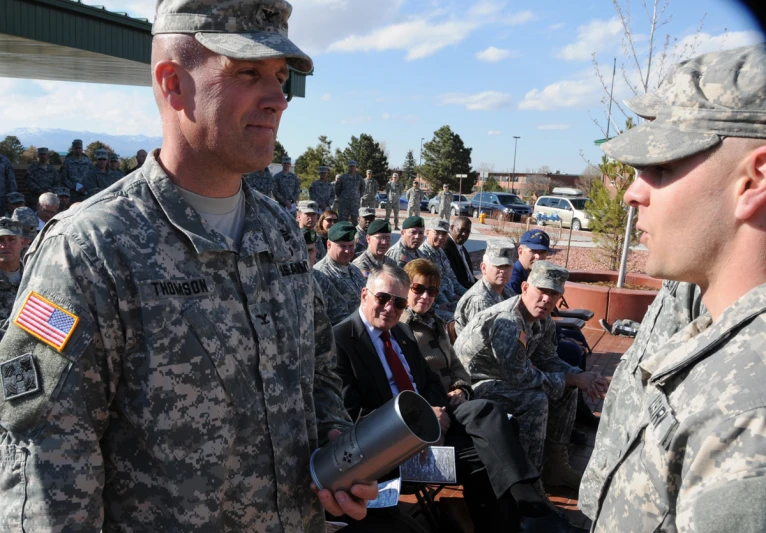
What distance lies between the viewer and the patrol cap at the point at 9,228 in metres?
5.10

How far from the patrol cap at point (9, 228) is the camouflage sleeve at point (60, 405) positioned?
4443mm

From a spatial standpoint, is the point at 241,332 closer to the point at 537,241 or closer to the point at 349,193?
the point at 537,241

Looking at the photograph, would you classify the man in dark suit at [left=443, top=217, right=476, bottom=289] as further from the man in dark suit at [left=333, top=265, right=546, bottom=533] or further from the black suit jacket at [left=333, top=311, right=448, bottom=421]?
the black suit jacket at [left=333, top=311, right=448, bottom=421]

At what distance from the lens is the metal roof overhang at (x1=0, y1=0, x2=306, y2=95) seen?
8.44 metres

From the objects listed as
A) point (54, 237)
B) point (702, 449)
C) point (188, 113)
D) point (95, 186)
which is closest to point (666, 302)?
point (702, 449)

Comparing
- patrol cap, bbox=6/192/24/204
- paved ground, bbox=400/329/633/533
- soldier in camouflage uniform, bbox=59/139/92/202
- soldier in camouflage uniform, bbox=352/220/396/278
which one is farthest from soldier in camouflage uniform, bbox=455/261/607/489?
soldier in camouflage uniform, bbox=59/139/92/202

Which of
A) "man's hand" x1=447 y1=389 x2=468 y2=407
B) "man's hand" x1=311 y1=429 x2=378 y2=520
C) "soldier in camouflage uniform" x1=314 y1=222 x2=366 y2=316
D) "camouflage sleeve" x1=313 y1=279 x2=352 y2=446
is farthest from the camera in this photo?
"soldier in camouflage uniform" x1=314 y1=222 x2=366 y2=316

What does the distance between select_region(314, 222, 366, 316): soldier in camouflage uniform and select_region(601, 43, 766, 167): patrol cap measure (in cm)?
490

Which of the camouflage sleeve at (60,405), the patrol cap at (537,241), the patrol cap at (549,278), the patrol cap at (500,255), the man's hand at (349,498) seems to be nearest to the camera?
the camouflage sleeve at (60,405)

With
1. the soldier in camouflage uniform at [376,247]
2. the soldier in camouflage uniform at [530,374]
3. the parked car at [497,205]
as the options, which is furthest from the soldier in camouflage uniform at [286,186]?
the parked car at [497,205]

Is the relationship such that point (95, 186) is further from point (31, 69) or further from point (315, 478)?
point (315, 478)

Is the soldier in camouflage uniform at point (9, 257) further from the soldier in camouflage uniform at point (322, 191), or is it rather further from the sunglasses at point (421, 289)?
the soldier in camouflage uniform at point (322, 191)

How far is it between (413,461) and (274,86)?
2.24 meters

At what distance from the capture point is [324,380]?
1.96m
